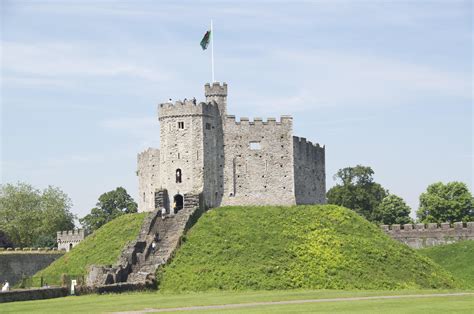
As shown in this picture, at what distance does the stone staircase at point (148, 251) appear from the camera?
61.7 meters

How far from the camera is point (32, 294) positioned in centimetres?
5372

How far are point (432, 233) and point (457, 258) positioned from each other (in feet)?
40.4

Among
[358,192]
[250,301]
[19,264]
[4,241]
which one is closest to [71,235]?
[4,241]

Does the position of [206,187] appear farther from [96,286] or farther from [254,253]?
[96,286]

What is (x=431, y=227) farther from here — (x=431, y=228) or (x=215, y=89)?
(x=215, y=89)

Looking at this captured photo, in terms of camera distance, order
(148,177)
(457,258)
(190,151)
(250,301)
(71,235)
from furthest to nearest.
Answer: (71,235) → (148,177) → (457,258) → (190,151) → (250,301)

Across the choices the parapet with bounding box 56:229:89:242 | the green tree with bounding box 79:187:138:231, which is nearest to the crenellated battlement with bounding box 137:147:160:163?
the parapet with bounding box 56:229:89:242

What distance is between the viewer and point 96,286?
57906 mm

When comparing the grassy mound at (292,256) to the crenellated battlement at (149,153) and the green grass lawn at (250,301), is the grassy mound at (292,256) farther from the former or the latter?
the crenellated battlement at (149,153)

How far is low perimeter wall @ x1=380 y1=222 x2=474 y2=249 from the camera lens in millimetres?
90000

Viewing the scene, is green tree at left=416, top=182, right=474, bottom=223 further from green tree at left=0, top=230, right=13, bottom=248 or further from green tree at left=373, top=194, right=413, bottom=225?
Result: green tree at left=0, top=230, right=13, bottom=248

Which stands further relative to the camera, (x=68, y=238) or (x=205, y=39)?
(x=68, y=238)

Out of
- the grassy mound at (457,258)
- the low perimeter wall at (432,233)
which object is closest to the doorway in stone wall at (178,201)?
the grassy mound at (457,258)

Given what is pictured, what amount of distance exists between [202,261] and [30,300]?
14.5 meters
